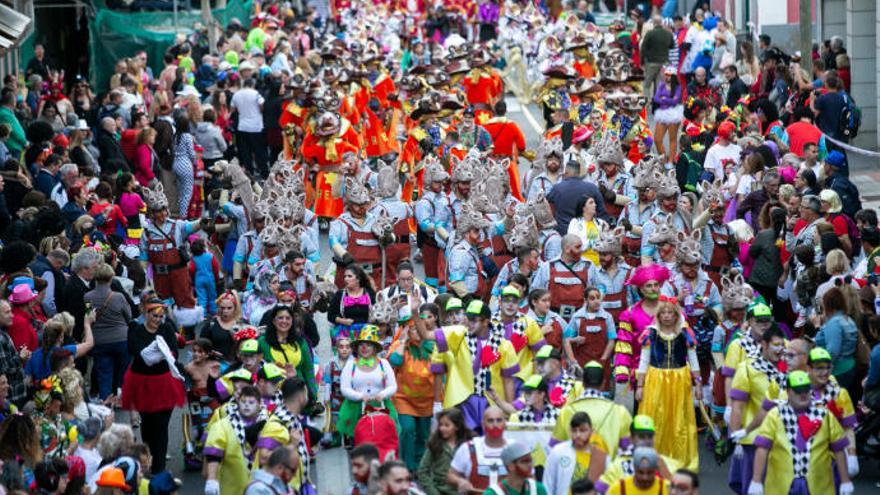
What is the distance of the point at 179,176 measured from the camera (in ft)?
82.4

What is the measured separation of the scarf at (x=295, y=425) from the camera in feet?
44.5

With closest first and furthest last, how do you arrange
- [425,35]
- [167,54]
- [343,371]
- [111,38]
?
1. [343,371]
2. [167,54]
3. [111,38]
4. [425,35]

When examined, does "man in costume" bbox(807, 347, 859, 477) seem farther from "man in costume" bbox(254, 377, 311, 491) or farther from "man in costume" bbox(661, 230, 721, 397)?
"man in costume" bbox(254, 377, 311, 491)

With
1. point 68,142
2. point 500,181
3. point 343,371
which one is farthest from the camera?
point 68,142

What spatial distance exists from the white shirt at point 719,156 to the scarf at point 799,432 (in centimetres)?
921

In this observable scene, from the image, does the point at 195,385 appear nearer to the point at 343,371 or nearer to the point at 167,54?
the point at 343,371

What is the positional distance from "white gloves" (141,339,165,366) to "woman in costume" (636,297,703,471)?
3695 mm

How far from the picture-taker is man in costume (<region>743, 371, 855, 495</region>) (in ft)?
43.8

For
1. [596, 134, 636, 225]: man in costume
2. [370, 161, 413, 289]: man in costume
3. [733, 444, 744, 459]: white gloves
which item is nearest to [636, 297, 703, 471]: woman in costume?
[733, 444, 744, 459]: white gloves

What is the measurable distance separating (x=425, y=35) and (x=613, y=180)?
91.8 ft

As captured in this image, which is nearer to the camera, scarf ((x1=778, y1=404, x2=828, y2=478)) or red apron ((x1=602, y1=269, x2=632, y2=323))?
scarf ((x1=778, y1=404, x2=828, y2=478))

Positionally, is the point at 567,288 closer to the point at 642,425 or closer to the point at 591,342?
the point at 591,342

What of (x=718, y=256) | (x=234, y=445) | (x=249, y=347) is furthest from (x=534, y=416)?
(x=718, y=256)

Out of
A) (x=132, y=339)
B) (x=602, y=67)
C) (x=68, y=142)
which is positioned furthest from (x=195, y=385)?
(x=602, y=67)
